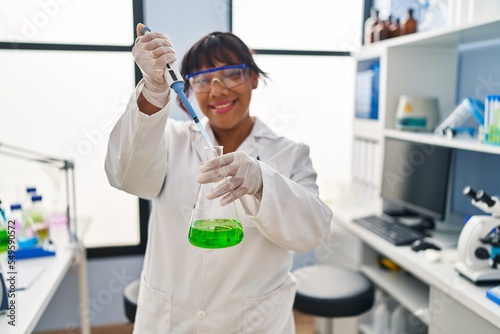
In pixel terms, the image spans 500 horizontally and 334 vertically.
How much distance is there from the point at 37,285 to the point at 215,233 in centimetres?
92

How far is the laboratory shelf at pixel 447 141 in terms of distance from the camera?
1.70m

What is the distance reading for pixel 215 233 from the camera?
3.27 feet

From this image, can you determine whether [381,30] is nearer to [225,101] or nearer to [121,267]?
Answer: [225,101]

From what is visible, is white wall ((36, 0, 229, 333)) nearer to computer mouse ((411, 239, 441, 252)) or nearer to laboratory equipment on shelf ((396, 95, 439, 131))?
laboratory equipment on shelf ((396, 95, 439, 131))

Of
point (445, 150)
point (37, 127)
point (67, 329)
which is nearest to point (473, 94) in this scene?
point (445, 150)

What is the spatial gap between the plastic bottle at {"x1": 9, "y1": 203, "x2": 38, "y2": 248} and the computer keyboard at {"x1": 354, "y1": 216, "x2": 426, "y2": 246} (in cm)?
158

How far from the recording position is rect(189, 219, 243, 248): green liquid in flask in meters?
0.99

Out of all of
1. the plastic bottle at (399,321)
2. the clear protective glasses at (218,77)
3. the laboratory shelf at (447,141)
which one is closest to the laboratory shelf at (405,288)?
the plastic bottle at (399,321)

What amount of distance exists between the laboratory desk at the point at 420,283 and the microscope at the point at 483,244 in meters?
0.05

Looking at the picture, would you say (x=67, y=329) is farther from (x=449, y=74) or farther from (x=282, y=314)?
(x=449, y=74)

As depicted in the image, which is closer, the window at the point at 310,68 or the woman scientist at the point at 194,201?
the woman scientist at the point at 194,201

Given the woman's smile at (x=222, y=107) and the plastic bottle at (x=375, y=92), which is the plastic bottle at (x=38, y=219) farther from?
the plastic bottle at (x=375, y=92)

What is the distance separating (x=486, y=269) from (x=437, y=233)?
60 cm

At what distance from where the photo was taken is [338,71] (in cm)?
302
